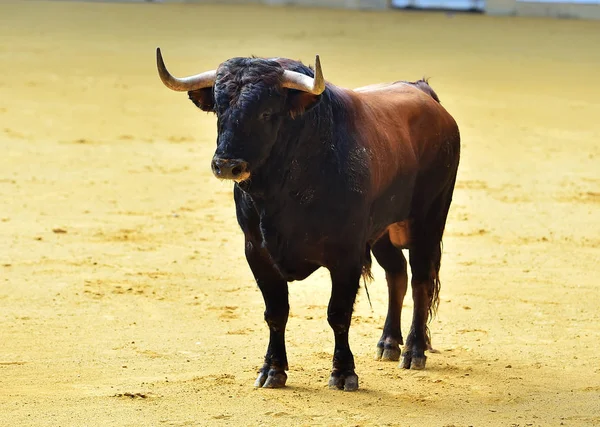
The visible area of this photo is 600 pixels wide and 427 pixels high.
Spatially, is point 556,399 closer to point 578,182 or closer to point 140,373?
point 140,373

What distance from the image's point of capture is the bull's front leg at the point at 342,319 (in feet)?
21.6

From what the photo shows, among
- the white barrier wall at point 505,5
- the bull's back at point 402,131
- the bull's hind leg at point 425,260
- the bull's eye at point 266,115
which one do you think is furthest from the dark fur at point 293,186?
the white barrier wall at point 505,5

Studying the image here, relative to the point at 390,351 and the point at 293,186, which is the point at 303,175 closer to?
the point at 293,186

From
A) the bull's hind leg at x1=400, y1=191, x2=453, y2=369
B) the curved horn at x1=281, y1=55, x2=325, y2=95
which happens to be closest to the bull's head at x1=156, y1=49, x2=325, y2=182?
the curved horn at x1=281, y1=55, x2=325, y2=95

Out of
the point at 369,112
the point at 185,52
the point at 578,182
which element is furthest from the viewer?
the point at 185,52

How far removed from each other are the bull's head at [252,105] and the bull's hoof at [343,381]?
1291 mm

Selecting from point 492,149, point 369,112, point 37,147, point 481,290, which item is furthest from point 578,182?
point 369,112

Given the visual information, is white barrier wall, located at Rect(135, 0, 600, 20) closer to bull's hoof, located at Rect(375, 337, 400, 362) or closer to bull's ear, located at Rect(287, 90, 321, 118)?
bull's hoof, located at Rect(375, 337, 400, 362)

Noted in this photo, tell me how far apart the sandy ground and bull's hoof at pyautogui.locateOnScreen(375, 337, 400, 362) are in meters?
0.10

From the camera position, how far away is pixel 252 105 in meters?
6.17

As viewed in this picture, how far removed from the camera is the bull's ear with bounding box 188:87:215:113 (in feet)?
21.6

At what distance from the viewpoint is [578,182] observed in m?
14.0

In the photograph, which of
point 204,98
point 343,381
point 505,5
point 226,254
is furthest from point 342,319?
point 505,5

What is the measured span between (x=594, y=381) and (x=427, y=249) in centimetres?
133
